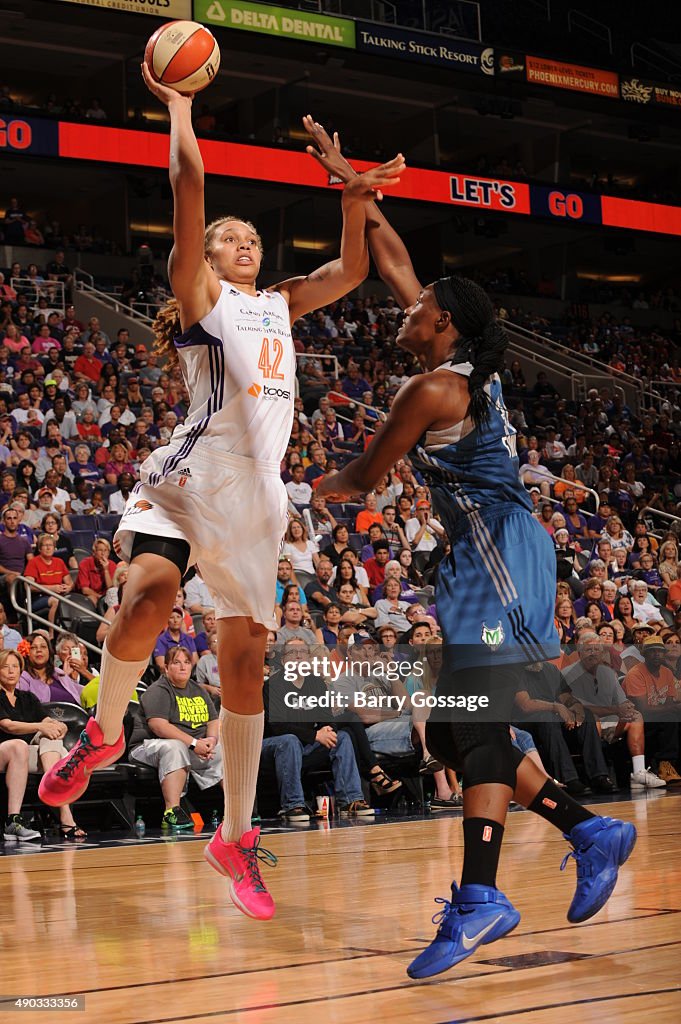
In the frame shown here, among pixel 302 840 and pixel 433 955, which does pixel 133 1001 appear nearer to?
pixel 433 955

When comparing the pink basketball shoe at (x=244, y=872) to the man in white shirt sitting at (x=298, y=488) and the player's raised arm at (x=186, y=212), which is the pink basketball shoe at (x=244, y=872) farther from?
the man in white shirt sitting at (x=298, y=488)

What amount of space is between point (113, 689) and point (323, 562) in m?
7.83

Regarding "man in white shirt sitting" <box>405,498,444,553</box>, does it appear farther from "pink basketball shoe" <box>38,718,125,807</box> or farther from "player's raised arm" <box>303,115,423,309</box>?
"pink basketball shoe" <box>38,718,125,807</box>

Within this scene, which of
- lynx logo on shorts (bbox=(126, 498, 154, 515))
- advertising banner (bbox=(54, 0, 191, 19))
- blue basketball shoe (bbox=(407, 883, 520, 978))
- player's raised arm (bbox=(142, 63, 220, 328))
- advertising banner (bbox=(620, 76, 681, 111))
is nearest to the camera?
blue basketball shoe (bbox=(407, 883, 520, 978))

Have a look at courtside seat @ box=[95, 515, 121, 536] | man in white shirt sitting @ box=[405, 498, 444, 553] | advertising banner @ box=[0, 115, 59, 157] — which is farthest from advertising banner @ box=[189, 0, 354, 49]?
courtside seat @ box=[95, 515, 121, 536]

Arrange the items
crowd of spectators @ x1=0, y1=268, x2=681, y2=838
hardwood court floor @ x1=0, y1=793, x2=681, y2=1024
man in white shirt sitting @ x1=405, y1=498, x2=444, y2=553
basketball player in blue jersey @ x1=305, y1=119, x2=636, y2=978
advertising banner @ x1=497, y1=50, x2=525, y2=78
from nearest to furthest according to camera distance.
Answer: hardwood court floor @ x1=0, y1=793, x2=681, y2=1024
basketball player in blue jersey @ x1=305, y1=119, x2=636, y2=978
crowd of spectators @ x1=0, y1=268, x2=681, y2=838
man in white shirt sitting @ x1=405, y1=498, x2=444, y2=553
advertising banner @ x1=497, y1=50, x2=525, y2=78

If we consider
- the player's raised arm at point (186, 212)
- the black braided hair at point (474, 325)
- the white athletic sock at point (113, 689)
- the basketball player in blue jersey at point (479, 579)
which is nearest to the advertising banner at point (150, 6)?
the player's raised arm at point (186, 212)

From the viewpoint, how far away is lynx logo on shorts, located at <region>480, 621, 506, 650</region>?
358cm

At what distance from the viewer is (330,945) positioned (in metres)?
4.00

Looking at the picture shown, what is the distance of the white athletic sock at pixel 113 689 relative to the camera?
175 inches

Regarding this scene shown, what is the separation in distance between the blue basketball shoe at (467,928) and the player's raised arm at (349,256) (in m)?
2.26

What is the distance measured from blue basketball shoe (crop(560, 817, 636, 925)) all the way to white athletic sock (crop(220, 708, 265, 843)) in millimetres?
1269

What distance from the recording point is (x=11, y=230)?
23.0m

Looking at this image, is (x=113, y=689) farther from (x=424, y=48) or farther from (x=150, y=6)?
(x=424, y=48)
